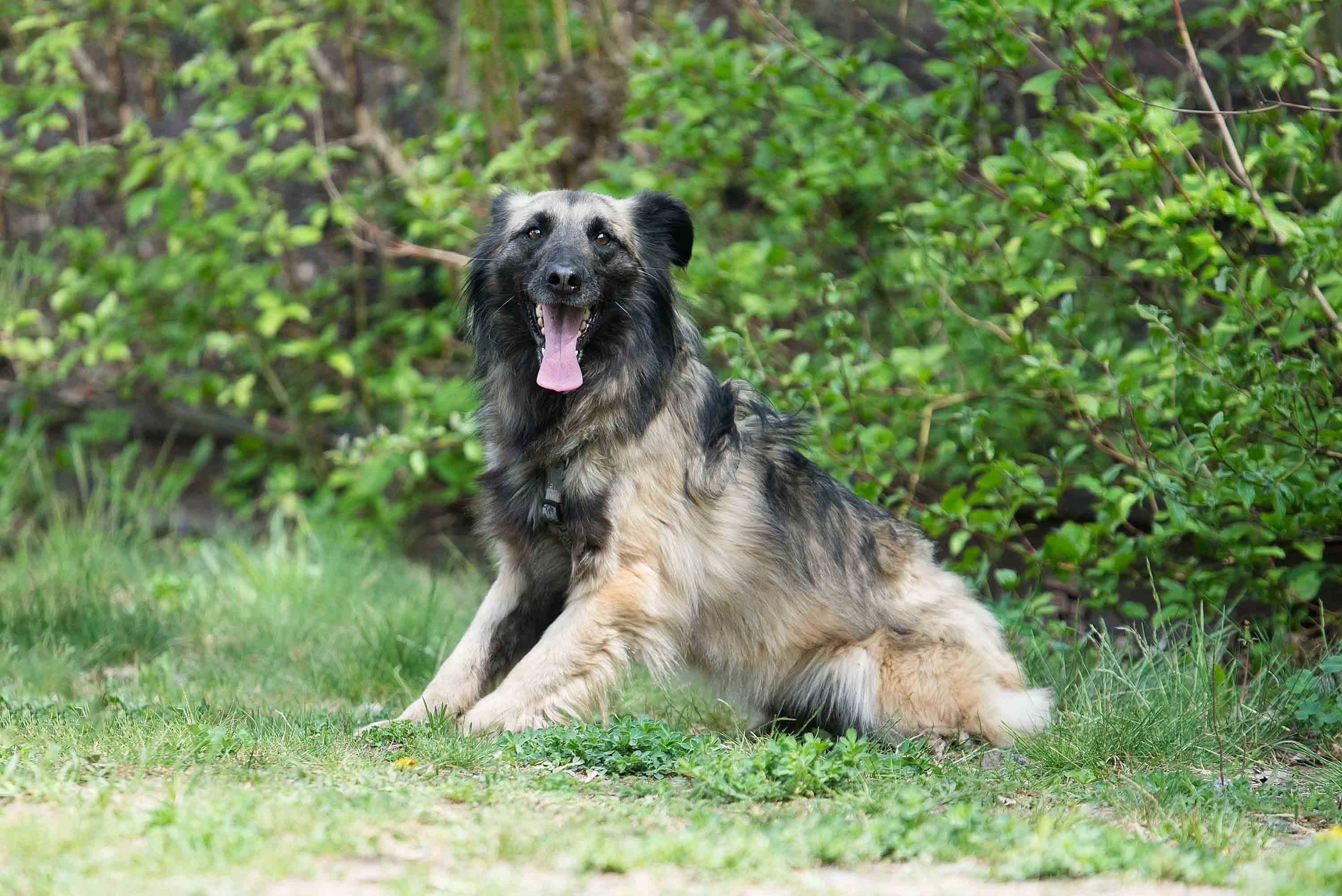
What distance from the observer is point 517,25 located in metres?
8.03

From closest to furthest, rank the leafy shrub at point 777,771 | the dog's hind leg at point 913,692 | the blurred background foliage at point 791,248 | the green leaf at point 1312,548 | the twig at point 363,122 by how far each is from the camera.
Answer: the leafy shrub at point 777,771 < the dog's hind leg at point 913,692 < the green leaf at point 1312,548 < the blurred background foliage at point 791,248 < the twig at point 363,122

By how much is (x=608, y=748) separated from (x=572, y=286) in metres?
1.46

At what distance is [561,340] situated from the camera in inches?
164

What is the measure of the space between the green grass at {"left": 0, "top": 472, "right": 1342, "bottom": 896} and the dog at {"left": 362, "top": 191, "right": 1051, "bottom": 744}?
0.83ft

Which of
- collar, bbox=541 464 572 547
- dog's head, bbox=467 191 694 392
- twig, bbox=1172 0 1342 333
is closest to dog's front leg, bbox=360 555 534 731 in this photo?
collar, bbox=541 464 572 547

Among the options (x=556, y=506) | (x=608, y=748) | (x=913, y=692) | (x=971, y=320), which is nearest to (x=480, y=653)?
(x=556, y=506)

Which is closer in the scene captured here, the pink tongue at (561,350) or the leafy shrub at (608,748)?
the leafy shrub at (608,748)

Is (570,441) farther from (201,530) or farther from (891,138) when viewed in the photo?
(201,530)

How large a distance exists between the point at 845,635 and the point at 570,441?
3.89 ft

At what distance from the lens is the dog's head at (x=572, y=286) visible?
13.5 ft

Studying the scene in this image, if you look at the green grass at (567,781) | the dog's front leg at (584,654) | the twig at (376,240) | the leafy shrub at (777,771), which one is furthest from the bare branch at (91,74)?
the leafy shrub at (777,771)

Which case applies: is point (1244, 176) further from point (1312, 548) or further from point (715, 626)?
point (715, 626)

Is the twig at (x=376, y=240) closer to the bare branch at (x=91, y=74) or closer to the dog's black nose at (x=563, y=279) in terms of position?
the bare branch at (x=91, y=74)

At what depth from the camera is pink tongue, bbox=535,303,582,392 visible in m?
4.11
